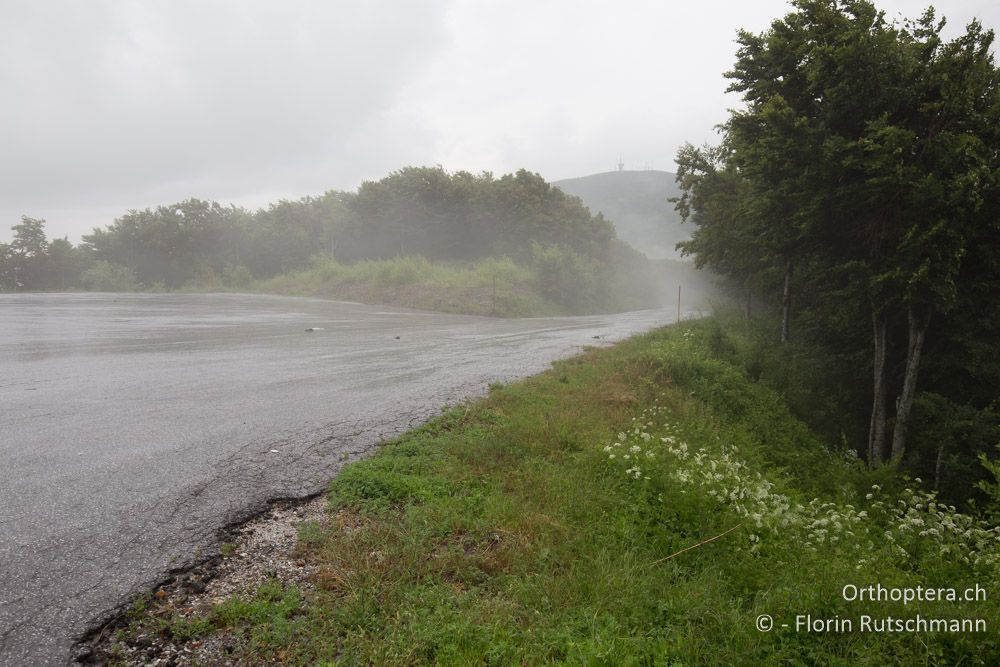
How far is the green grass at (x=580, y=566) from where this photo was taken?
3197 mm

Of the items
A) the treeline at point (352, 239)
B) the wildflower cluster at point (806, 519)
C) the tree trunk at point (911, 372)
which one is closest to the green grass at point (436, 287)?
the treeline at point (352, 239)

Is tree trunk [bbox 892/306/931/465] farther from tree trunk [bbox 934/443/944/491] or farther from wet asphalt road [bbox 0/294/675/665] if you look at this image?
wet asphalt road [bbox 0/294/675/665]

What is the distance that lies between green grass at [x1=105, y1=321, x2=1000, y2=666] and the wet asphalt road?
2.26 ft

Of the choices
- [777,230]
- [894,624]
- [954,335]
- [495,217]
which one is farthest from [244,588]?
[495,217]

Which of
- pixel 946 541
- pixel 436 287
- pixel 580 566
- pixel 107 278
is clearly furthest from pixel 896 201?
pixel 107 278

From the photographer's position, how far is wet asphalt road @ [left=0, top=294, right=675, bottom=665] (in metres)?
3.42

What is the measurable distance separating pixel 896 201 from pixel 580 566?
1070 cm

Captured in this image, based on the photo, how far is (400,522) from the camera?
4473 millimetres

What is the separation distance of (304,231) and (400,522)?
68431 mm

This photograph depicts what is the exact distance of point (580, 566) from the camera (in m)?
4.13

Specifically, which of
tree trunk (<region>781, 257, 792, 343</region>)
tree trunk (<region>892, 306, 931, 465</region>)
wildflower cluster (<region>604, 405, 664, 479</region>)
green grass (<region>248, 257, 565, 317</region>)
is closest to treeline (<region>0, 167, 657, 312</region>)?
green grass (<region>248, 257, 565, 317</region>)

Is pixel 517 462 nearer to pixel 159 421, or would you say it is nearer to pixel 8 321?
pixel 159 421

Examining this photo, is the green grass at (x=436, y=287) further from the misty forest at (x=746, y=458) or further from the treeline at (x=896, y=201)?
the treeline at (x=896, y=201)

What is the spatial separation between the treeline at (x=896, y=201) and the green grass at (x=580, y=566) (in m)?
5.13
